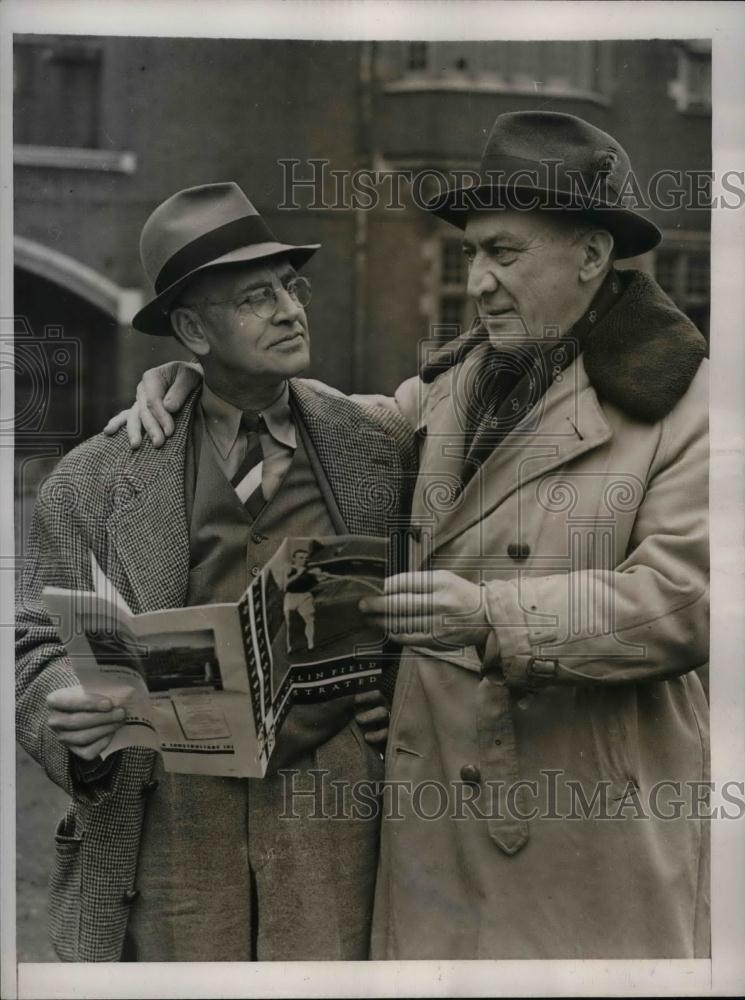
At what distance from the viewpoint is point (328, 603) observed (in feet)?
11.7

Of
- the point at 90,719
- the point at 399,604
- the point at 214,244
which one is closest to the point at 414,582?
the point at 399,604

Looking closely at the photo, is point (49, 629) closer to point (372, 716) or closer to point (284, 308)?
point (372, 716)

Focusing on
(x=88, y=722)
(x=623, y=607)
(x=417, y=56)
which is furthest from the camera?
(x=417, y=56)

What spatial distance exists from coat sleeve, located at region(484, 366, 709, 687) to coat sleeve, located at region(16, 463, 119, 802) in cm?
132

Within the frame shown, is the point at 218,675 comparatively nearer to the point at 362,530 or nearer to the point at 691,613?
the point at 362,530

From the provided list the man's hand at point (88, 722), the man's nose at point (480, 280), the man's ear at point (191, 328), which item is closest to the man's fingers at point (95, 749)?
the man's hand at point (88, 722)

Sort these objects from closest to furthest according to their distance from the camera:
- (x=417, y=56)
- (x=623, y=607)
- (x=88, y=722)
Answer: (x=623, y=607)
(x=88, y=722)
(x=417, y=56)

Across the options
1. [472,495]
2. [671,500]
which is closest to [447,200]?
[472,495]

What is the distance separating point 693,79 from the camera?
3705 millimetres

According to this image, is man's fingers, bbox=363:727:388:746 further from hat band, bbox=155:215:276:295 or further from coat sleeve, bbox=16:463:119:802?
hat band, bbox=155:215:276:295

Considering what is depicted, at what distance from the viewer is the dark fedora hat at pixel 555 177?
3.51 metres

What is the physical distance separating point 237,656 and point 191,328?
41.2 inches

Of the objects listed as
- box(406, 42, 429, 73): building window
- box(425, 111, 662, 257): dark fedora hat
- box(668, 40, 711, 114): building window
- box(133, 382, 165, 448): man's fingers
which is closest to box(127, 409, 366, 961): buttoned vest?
box(133, 382, 165, 448): man's fingers

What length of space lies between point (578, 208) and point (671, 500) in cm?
95
